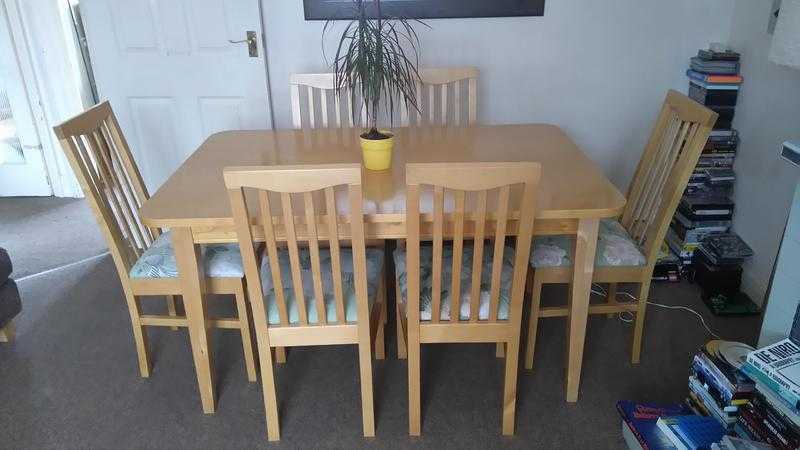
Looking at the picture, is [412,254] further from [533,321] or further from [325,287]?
[533,321]

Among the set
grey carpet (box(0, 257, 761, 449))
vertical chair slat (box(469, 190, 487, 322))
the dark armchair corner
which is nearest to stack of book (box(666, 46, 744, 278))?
grey carpet (box(0, 257, 761, 449))

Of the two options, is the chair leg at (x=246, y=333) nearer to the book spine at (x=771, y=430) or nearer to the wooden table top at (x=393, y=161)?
the wooden table top at (x=393, y=161)

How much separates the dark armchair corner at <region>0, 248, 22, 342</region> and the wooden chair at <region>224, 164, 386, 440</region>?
1.12 m

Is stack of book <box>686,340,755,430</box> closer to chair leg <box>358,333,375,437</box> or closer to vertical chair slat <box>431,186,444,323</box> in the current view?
vertical chair slat <box>431,186,444,323</box>

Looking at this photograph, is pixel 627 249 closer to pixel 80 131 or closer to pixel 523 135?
pixel 523 135

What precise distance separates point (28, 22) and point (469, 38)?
2.54 m

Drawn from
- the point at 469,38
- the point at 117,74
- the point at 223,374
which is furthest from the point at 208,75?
the point at 223,374

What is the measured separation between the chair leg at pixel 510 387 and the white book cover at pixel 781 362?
63 cm

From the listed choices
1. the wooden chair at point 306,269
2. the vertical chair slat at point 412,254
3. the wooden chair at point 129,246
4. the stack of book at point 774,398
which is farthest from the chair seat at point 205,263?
the stack of book at point 774,398

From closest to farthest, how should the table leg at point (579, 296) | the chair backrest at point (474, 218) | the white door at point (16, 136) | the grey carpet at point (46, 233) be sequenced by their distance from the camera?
the chair backrest at point (474, 218) → the table leg at point (579, 296) → the grey carpet at point (46, 233) → the white door at point (16, 136)

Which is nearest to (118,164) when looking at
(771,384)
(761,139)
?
(771,384)

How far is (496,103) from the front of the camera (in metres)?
3.01

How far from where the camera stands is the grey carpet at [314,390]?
6.12 feet

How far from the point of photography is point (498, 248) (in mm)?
1577
